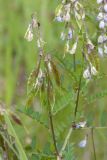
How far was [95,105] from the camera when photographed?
311cm

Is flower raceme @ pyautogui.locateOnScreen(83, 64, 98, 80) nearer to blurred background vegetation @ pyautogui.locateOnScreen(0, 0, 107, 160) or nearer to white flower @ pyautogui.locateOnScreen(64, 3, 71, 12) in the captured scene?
white flower @ pyautogui.locateOnScreen(64, 3, 71, 12)

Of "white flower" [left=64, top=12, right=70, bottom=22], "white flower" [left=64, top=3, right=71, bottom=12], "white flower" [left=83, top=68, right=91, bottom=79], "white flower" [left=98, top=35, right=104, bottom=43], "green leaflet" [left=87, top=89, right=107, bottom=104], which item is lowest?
"green leaflet" [left=87, top=89, right=107, bottom=104]

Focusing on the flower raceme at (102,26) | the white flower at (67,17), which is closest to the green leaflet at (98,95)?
the flower raceme at (102,26)

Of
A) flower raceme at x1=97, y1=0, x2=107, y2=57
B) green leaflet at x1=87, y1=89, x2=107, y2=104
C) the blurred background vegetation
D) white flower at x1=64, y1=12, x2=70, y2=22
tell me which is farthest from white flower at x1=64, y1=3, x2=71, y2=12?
the blurred background vegetation

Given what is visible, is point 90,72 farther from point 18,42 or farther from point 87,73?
point 18,42

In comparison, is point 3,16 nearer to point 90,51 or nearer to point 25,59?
point 25,59

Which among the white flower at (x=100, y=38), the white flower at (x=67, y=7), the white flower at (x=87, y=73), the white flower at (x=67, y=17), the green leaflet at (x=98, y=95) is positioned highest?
the white flower at (x=67, y=7)

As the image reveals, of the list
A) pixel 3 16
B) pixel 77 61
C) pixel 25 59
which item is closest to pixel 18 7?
pixel 3 16

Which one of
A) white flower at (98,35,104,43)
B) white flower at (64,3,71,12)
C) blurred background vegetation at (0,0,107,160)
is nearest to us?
white flower at (64,3,71,12)

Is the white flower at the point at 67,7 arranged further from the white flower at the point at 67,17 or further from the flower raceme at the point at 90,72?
the flower raceme at the point at 90,72

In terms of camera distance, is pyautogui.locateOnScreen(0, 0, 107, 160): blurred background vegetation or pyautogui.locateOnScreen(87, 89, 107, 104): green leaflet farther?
pyautogui.locateOnScreen(0, 0, 107, 160): blurred background vegetation

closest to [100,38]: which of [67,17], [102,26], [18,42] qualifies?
[102,26]

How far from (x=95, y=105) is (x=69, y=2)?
1621 mm

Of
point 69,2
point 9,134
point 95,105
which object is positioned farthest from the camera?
point 95,105
